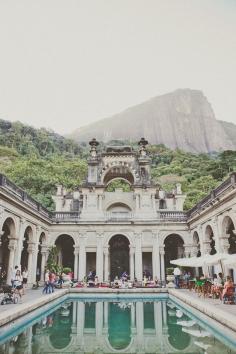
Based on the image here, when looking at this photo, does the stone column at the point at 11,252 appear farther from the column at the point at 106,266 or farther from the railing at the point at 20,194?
the column at the point at 106,266

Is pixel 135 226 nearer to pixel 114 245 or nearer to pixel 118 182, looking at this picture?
pixel 114 245

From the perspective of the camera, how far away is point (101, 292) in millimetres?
20719

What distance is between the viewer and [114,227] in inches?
1104

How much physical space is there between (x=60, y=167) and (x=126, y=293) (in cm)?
4896

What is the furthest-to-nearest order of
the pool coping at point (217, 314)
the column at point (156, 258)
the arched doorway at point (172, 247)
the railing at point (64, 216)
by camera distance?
the arched doorway at point (172, 247) → the railing at point (64, 216) → the column at point (156, 258) → the pool coping at point (217, 314)

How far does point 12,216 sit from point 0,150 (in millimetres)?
61729

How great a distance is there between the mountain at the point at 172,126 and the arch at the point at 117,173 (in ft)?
379

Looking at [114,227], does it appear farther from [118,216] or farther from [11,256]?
[11,256]

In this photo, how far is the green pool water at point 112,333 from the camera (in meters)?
7.80

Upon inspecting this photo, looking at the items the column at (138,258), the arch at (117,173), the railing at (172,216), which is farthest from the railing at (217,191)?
the arch at (117,173)

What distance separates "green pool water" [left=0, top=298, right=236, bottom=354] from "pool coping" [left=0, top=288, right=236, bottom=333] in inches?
11.7

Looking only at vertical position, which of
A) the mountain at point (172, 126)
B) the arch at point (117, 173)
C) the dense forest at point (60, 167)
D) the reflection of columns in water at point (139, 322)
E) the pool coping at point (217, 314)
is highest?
the mountain at point (172, 126)

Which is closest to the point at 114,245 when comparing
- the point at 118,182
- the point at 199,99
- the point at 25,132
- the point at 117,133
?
the point at 118,182

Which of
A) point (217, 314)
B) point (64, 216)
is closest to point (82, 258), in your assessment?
point (64, 216)
